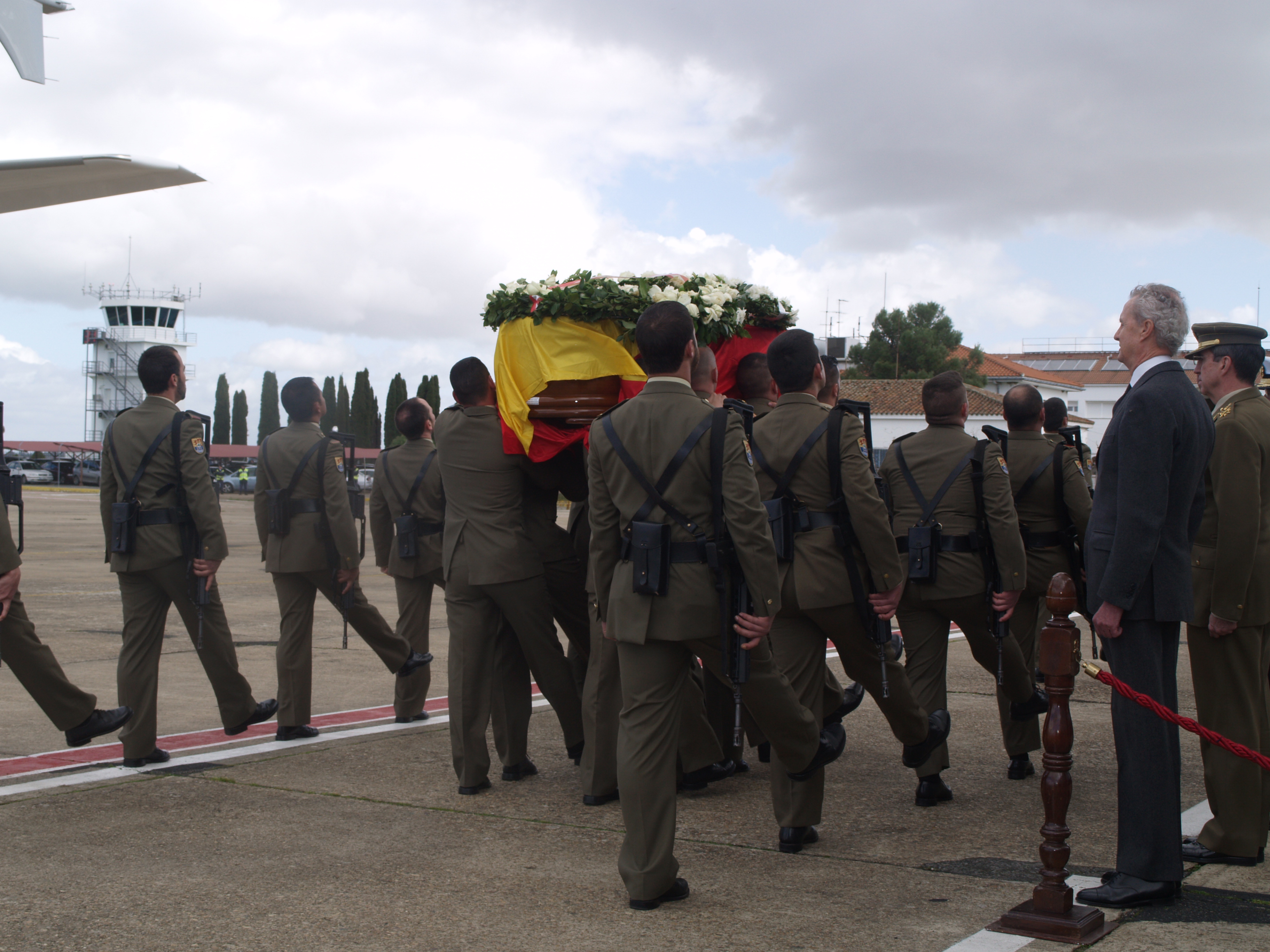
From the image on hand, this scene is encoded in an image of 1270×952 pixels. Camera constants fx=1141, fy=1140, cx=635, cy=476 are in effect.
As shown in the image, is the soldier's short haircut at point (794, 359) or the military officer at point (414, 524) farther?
the military officer at point (414, 524)

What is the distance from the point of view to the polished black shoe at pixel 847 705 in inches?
195

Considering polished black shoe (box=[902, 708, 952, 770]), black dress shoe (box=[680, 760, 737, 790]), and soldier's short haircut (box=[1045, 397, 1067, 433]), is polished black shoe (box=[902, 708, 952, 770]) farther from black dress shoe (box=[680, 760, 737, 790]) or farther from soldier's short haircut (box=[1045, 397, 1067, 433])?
soldier's short haircut (box=[1045, 397, 1067, 433])

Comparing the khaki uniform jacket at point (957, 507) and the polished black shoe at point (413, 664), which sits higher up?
the khaki uniform jacket at point (957, 507)

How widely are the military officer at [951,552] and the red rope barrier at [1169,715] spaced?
1524 millimetres

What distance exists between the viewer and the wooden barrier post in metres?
3.47

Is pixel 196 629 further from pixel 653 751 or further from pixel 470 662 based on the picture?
pixel 653 751

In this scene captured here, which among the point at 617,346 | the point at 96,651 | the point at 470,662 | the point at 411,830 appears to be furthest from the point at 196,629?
the point at 96,651

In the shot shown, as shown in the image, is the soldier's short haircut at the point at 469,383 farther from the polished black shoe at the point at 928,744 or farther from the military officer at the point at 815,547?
the polished black shoe at the point at 928,744

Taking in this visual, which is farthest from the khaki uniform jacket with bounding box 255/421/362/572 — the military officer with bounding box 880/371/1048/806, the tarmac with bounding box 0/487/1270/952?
the military officer with bounding box 880/371/1048/806

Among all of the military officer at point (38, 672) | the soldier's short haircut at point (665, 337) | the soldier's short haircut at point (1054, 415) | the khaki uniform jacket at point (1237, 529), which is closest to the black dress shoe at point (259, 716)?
the military officer at point (38, 672)

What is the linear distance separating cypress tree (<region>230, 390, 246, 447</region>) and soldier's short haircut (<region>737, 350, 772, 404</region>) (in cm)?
9399

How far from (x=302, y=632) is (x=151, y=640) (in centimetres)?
91

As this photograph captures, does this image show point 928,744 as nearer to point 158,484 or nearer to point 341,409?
point 158,484

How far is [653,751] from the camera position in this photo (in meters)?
3.91
